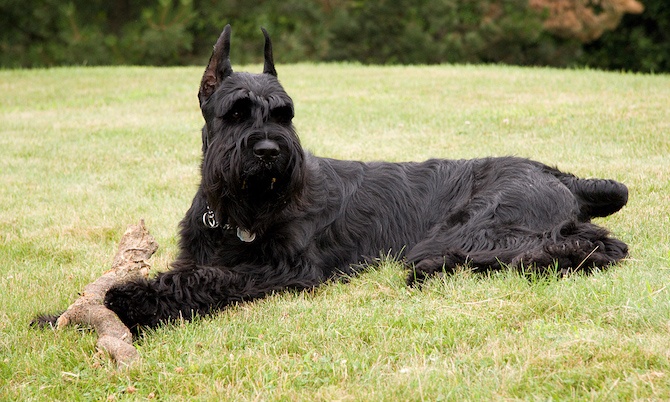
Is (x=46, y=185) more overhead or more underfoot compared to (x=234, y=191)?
more underfoot

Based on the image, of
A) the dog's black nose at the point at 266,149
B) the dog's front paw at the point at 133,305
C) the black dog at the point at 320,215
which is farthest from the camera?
the black dog at the point at 320,215

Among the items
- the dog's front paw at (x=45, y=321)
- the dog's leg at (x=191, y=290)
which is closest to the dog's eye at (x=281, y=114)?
the dog's leg at (x=191, y=290)

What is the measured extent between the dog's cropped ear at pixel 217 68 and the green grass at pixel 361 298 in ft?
4.66

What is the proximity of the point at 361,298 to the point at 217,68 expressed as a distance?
5.63 feet

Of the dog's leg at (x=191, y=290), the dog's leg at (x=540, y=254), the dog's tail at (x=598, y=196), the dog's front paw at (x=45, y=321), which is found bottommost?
the dog's front paw at (x=45, y=321)

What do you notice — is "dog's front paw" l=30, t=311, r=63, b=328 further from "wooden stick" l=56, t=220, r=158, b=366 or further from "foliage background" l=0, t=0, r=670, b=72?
"foliage background" l=0, t=0, r=670, b=72

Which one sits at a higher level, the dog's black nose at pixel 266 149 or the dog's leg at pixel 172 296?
the dog's black nose at pixel 266 149

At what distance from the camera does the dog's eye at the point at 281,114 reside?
4.46 metres

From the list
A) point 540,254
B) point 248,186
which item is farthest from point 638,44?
point 248,186

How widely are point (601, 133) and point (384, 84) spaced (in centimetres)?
648

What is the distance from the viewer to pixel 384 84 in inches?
614

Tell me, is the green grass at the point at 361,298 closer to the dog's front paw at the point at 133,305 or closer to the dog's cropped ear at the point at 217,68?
the dog's front paw at the point at 133,305

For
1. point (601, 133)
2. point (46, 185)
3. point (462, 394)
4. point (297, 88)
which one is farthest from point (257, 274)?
point (297, 88)

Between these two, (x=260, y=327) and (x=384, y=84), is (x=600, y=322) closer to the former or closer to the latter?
(x=260, y=327)
